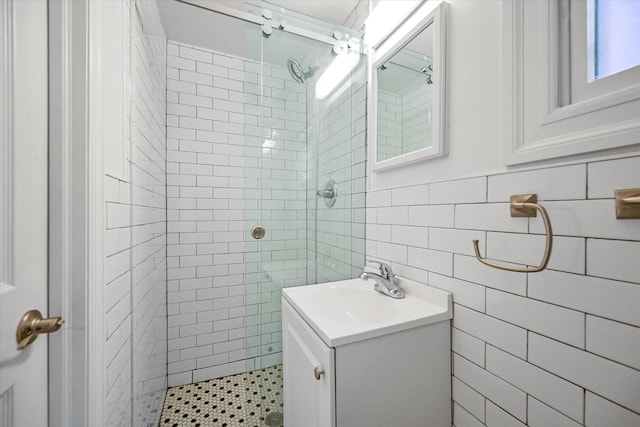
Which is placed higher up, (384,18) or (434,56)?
(384,18)

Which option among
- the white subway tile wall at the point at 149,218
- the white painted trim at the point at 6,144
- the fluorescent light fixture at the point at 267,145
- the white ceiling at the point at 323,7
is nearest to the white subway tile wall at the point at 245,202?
the fluorescent light fixture at the point at 267,145

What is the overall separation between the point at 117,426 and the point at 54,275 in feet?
2.14

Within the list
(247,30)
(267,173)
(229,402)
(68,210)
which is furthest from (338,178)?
(229,402)

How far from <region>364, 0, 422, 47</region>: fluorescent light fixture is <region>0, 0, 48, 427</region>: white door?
1.27 m

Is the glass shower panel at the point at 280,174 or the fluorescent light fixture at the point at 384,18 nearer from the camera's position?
the fluorescent light fixture at the point at 384,18

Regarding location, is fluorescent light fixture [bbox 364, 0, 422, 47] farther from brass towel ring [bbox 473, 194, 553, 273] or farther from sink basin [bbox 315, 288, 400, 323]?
sink basin [bbox 315, 288, 400, 323]

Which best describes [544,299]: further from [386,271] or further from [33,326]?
[33,326]

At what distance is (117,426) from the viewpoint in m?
0.87

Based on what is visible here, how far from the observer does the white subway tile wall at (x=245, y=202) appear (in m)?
1.36

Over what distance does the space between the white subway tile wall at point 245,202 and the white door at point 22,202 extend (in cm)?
83

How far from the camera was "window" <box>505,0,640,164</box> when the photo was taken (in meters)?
0.52

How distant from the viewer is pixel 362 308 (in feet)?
3.72

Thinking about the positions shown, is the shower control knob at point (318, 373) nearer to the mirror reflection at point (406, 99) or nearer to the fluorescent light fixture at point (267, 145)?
the mirror reflection at point (406, 99)

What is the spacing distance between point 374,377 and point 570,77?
995mm
